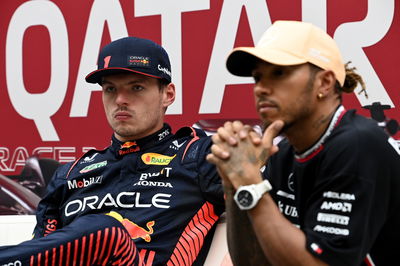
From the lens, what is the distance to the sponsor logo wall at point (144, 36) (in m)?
2.10

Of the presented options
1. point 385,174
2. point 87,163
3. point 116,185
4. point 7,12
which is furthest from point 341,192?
point 7,12

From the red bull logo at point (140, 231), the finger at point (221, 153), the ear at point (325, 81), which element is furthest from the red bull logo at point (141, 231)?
the ear at point (325, 81)

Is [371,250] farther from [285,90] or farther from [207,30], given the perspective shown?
[207,30]

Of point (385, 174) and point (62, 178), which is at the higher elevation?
point (385, 174)

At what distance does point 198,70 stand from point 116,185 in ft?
2.26

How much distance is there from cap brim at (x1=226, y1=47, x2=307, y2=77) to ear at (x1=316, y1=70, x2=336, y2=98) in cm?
5

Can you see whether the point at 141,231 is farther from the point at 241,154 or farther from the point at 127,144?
the point at 241,154

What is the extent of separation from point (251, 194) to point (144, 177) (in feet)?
2.70

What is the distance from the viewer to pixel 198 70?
243 cm

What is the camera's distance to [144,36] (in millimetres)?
2527

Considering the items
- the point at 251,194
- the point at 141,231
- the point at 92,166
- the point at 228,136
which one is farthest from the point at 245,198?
the point at 92,166

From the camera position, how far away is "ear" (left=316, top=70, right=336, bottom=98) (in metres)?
1.28

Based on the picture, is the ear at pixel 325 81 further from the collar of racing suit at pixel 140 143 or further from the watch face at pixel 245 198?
the collar of racing suit at pixel 140 143

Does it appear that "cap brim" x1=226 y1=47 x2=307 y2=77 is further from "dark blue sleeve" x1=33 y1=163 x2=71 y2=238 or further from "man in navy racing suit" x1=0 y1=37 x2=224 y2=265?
"dark blue sleeve" x1=33 y1=163 x2=71 y2=238
